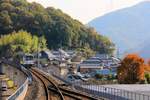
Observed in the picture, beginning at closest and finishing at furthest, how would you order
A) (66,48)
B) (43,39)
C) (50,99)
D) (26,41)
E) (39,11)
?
(50,99)
(26,41)
(43,39)
(66,48)
(39,11)

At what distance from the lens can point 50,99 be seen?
96.3 ft

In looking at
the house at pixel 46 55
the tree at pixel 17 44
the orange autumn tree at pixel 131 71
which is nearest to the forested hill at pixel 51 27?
the tree at pixel 17 44

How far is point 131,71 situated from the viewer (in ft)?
222

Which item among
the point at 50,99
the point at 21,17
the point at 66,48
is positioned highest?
the point at 21,17

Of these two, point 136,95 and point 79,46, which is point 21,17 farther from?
point 136,95

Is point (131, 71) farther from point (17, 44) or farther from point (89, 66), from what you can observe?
point (17, 44)

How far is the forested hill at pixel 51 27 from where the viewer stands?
148 metres

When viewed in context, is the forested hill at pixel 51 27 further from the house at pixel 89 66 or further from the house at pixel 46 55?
the house at pixel 89 66

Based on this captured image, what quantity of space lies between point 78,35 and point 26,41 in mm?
34687

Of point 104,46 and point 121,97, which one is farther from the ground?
point 104,46

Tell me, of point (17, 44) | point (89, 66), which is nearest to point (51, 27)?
point (17, 44)

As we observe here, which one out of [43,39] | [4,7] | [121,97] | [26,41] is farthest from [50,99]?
[4,7]

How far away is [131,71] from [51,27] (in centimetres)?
8403

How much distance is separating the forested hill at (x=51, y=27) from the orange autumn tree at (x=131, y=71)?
72.7 meters
